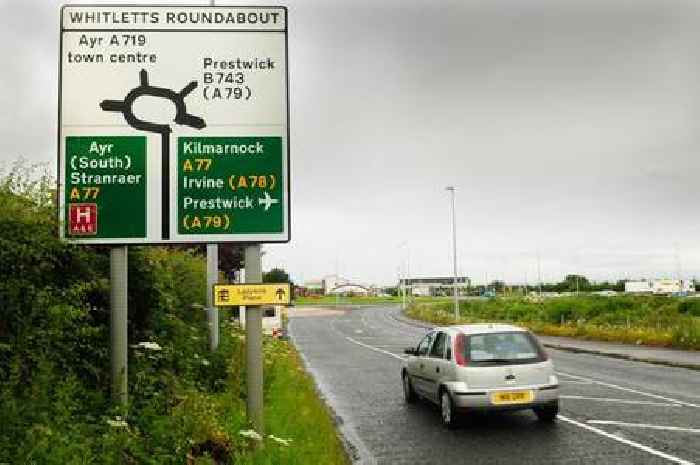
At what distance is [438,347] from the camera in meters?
13.0

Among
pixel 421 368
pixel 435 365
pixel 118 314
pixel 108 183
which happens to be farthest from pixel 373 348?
pixel 108 183

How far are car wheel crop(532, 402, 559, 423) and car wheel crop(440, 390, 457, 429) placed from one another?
4.26 ft

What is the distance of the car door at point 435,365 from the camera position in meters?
12.4

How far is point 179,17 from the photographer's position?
7.85 meters

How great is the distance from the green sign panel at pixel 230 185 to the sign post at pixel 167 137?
0.4 inches

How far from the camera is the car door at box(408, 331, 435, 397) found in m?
13.4

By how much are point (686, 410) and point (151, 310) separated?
9.27m

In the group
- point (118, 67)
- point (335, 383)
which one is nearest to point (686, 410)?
point (335, 383)

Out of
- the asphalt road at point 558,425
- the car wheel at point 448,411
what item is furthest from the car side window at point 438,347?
the asphalt road at point 558,425

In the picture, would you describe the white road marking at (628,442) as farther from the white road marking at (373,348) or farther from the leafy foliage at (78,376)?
the white road marking at (373,348)

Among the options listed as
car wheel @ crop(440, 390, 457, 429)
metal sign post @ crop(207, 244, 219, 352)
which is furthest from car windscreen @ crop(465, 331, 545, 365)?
metal sign post @ crop(207, 244, 219, 352)

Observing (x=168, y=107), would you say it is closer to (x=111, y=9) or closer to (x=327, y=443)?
(x=111, y=9)

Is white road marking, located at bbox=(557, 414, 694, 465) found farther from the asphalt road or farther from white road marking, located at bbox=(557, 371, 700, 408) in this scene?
white road marking, located at bbox=(557, 371, 700, 408)

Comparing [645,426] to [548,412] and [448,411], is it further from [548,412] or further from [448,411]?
[448,411]
